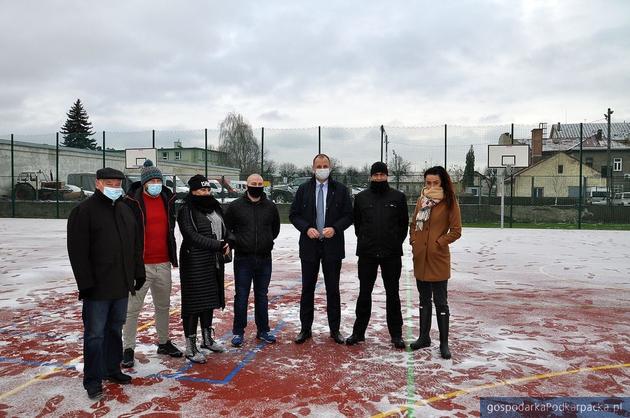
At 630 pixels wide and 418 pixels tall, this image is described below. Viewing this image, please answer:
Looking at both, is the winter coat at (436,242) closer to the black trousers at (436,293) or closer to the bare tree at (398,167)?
the black trousers at (436,293)

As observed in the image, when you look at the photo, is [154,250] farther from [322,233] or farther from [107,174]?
[322,233]

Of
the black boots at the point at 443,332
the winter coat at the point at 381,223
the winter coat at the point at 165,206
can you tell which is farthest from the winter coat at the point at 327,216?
the winter coat at the point at 165,206

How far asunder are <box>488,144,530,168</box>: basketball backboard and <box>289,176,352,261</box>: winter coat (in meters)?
19.2

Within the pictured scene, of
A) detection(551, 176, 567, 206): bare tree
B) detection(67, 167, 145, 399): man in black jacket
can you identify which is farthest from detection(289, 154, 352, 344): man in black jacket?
detection(551, 176, 567, 206): bare tree

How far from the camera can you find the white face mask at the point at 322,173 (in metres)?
5.25

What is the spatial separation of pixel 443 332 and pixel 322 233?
60.8 inches

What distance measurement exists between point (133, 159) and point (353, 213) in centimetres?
2256

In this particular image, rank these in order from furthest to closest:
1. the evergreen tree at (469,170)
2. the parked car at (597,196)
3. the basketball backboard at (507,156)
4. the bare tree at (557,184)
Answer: the bare tree at (557,184), the parked car at (597,196), the evergreen tree at (469,170), the basketball backboard at (507,156)

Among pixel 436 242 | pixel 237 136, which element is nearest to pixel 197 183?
pixel 436 242

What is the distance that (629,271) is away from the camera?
9672mm

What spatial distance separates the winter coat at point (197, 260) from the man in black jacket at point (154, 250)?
149 mm

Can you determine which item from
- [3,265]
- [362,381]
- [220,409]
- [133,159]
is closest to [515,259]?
[362,381]

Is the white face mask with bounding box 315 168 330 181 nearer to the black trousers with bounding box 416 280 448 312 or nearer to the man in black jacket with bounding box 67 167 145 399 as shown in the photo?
the black trousers with bounding box 416 280 448 312

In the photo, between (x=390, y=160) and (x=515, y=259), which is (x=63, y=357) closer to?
(x=515, y=259)
